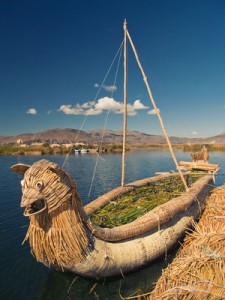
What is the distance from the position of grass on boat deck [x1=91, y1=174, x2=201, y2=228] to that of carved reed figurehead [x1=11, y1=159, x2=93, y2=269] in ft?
8.42

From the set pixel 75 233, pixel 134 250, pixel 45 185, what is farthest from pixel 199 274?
pixel 45 185

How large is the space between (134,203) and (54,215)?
17.2ft

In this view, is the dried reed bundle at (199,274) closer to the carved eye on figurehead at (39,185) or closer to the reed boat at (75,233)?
the reed boat at (75,233)

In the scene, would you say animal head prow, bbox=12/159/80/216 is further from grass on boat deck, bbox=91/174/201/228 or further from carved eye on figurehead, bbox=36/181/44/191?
grass on boat deck, bbox=91/174/201/228

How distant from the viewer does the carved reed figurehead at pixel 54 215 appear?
4.76m

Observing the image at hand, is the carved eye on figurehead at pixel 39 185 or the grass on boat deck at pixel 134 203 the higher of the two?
the carved eye on figurehead at pixel 39 185

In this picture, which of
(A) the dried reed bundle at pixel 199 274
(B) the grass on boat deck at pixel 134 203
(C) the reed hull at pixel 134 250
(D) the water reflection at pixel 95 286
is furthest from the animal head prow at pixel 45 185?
(B) the grass on boat deck at pixel 134 203

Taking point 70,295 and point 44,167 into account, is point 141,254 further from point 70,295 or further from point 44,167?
point 44,167

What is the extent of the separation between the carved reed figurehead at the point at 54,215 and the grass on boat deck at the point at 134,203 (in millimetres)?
2567

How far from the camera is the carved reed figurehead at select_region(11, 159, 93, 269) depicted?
4.76m

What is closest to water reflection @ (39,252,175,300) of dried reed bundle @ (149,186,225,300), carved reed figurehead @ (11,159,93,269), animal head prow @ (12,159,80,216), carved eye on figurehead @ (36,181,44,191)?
carved reed figurehead @ (11,159,93,269)

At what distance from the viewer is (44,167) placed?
190 inches

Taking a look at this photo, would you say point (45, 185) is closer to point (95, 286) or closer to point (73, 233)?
point (73, 233)

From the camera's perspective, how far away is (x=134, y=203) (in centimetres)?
982
